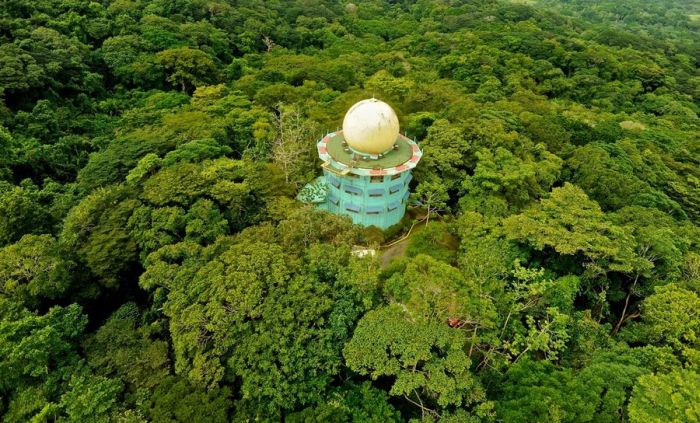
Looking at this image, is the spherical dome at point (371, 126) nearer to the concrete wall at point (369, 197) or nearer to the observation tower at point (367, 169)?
the observation tower at point (367, 169)

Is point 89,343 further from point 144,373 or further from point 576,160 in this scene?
point 576,160

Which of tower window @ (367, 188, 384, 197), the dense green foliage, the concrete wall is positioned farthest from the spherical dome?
the dense green foliage

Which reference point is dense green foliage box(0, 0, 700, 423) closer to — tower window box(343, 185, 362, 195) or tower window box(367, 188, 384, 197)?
tower window box(367, 188, 384, 197)

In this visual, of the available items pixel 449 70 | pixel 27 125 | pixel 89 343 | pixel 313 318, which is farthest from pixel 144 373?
pixel 449 70

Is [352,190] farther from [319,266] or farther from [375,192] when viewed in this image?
[319,266]

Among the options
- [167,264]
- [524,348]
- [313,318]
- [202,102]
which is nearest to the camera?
[313,318]

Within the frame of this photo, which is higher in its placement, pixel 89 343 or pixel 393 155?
pixel 393 155
